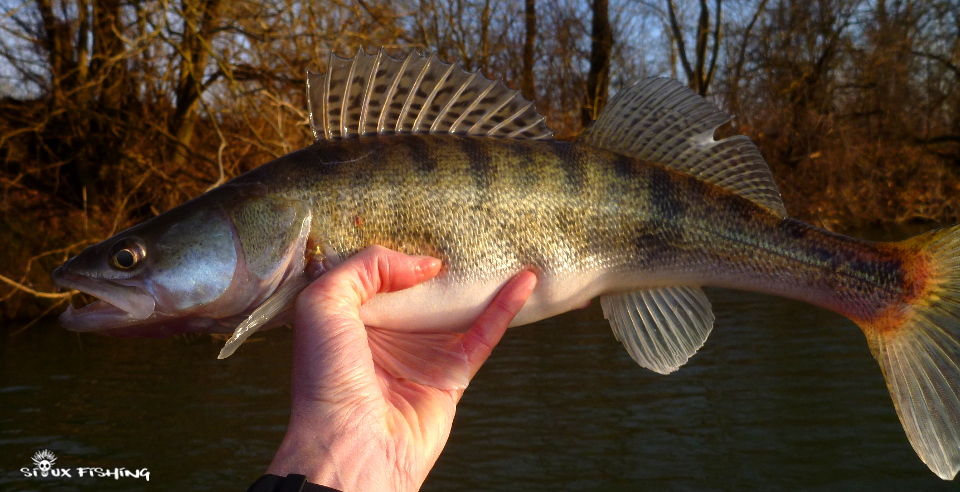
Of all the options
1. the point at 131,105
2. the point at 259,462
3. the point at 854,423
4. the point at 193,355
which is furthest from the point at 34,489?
the point at 854,423

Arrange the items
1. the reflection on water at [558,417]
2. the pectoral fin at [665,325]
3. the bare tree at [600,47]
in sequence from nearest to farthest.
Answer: the pectoral fin at [665,325] < the reflection on water at [558,417] < the bare tree at [600,47]

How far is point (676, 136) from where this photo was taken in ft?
8.62

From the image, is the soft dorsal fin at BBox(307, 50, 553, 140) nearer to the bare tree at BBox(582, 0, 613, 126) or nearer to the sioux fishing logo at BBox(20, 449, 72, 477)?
the sioux fishing logo at BBox(20, 449, 72, 477)

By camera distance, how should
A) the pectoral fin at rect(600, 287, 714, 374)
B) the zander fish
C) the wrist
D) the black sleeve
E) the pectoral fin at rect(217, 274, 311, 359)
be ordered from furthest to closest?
the pectoral fin at rect(600, 287, 714, 374)
the zander fish
the pectoral fin at rect(217, 274, 311, 359)
the wrist
the black sleeve

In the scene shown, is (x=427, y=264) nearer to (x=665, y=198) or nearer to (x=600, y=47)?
(x=665, y=198)

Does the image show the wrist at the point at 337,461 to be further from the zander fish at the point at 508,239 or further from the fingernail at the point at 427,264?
the fingernail at the point at 427,264

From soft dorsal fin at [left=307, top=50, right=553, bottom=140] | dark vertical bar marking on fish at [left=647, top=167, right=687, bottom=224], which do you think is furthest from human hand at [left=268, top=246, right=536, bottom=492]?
dark vertical bar marking on fish at [left=647, top=167, right=687, bottom=224]

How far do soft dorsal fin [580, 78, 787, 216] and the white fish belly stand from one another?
1.57 ft

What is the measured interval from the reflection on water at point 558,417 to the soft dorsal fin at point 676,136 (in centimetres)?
484

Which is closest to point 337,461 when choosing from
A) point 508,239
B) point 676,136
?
point 508,239

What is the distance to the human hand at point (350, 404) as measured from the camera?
1910mm

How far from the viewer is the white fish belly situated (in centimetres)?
235

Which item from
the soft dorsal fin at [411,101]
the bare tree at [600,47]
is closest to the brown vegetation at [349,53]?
the bare tree at [600,47]

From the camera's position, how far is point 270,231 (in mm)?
2295
